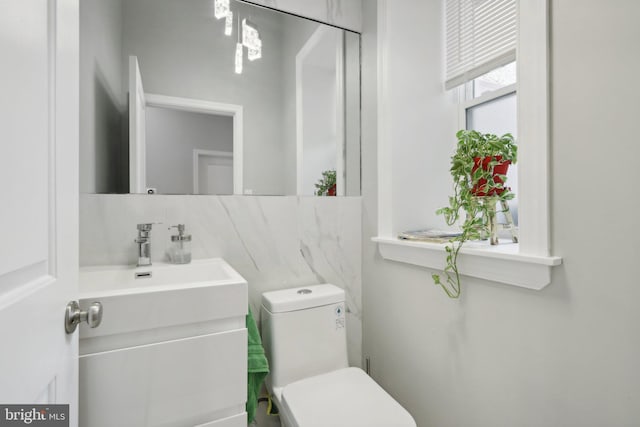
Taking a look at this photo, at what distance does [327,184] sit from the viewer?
1.57m

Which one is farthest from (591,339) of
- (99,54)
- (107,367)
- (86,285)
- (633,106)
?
(99,54)

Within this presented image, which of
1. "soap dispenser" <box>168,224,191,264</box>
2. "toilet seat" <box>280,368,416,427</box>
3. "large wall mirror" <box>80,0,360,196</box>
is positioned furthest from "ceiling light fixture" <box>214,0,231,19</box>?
"toilet seat" <box>280,368,416,427</box>

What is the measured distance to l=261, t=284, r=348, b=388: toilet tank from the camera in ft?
3.97

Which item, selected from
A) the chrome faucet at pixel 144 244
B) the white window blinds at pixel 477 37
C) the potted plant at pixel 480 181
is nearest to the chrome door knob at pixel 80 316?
the chrome faucet at pixel 144 244

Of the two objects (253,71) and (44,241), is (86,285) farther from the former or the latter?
(253,71)

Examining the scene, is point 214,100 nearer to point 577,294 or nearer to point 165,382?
point 165,382

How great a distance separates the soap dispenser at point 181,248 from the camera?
46.3 inches

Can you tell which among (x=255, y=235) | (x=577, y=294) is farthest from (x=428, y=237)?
(x=255, y=235)

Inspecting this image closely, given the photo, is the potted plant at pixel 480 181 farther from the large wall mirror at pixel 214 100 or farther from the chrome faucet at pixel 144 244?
the chrome faucet at pixel 144 244

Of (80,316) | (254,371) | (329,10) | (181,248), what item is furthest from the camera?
(329,10)

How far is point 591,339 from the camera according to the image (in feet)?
2.39

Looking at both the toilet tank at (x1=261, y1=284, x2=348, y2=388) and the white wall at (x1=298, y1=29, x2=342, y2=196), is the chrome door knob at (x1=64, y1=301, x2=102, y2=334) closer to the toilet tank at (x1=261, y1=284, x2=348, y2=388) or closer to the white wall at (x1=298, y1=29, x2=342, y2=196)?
the toilet tank at (x1=261, y1=284, x2=348, y2=388)

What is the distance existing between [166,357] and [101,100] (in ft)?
3.04

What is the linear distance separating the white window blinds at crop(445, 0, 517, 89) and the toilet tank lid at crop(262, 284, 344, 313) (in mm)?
1100
